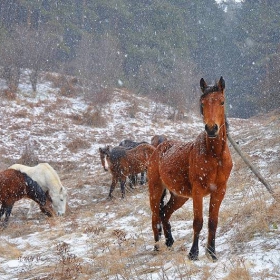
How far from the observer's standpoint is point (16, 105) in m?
19.8

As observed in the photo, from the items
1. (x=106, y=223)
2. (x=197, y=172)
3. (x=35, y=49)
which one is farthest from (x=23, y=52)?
(x=197, y=172)

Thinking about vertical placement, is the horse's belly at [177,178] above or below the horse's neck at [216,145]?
below

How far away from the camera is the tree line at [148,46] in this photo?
2423cm

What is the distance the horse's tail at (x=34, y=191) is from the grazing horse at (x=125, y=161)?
1962 mm

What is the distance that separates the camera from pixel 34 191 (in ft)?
28.1

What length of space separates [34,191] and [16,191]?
407 mm

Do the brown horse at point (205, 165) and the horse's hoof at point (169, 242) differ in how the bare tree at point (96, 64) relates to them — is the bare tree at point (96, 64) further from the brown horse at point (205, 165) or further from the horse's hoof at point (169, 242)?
the brown horse at point (205, 165)

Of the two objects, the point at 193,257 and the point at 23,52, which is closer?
the point at 193,257

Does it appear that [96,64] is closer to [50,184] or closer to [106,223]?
[50,184]

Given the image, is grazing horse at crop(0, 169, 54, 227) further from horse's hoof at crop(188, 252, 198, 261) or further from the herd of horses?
horse's hoof at crop(188, 252, 198, 261)

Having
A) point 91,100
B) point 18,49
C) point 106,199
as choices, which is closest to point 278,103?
point 91,100

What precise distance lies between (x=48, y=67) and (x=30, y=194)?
65.5ft

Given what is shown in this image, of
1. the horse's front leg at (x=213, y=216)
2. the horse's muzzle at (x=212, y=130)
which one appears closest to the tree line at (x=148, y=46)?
the horse's front leg at (x=213, y=216)

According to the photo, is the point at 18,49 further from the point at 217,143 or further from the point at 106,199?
the point at 217,143
